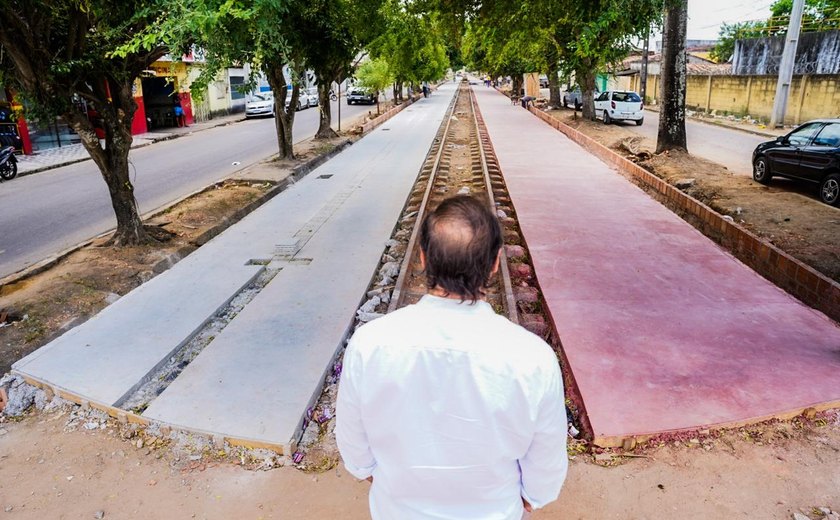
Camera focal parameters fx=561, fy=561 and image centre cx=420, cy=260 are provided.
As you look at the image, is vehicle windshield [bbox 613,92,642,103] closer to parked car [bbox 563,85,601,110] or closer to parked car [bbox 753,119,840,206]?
parked car [bbox 563,85,601,110]

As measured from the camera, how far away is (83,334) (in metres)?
5.41

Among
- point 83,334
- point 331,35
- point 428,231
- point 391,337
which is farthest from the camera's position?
point 331,35

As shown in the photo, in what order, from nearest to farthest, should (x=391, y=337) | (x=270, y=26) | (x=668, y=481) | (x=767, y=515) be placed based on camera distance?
(x=391, y=337), (x=767, y=515), (x=668, y=481), (x=270, y=26)

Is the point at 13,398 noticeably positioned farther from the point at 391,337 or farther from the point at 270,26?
the point at 391,337

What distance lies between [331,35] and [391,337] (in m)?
13.1

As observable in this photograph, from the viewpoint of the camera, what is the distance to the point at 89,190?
41.1 ft

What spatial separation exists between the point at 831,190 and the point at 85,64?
11651 millimetres

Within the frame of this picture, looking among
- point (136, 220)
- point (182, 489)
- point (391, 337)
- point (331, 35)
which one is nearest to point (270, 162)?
A: point (331, 35)

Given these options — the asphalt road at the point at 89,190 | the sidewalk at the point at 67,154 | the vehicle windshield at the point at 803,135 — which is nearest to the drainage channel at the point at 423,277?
the asphalt road at the point at 89,190

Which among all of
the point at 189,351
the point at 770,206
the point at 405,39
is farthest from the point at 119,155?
the point at 405,39

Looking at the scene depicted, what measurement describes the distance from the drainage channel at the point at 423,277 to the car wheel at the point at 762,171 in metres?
5.38

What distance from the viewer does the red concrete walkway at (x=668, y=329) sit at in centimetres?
402

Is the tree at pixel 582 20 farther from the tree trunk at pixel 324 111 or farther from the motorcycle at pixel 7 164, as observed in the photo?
the motorcycle at pixel 7 164

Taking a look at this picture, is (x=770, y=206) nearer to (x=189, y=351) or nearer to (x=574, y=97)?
(x=189, y=351)
